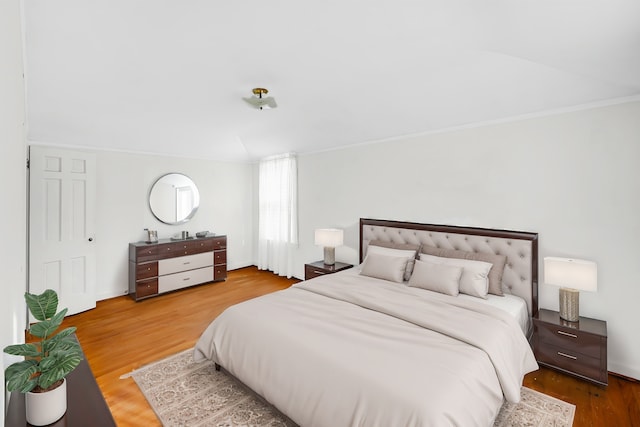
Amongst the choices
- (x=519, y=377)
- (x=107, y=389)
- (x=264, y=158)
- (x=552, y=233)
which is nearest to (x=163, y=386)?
(x=107, y=389)

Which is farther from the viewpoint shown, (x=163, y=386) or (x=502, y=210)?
(x=502, y=210)

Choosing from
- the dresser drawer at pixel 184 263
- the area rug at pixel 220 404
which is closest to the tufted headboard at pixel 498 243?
the area rug at pixel 220 404

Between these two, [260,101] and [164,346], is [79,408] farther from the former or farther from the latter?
[260,101]

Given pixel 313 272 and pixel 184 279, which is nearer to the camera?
pixel 313 272

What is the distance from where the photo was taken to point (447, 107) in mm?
3141

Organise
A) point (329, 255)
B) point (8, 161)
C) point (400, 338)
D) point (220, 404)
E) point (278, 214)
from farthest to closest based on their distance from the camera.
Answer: point (278, 214) < point (329, 255) < point (220, 404) < point (400, 338) < point (8, 161)

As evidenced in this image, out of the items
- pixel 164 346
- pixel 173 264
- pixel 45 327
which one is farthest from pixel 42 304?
pixel 173 264

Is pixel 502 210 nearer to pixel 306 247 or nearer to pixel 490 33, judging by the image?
pixel 490 33

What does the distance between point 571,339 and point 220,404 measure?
2.84 metres

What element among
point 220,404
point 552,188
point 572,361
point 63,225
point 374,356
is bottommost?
point 220,404

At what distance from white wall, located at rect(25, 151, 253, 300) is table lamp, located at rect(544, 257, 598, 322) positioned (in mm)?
5050

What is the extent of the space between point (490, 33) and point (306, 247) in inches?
155

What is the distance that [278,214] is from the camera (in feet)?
18.4

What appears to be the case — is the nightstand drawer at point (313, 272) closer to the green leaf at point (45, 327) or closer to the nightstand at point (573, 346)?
the nightstand at point (573, 346)
